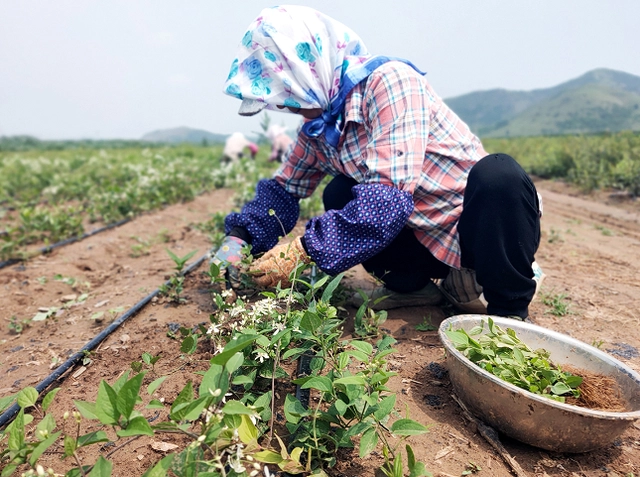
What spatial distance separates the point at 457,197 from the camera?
200 cm

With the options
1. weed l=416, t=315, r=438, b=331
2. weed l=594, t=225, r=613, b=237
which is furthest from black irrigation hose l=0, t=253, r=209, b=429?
weed l=594, t=225, r=613, b=237

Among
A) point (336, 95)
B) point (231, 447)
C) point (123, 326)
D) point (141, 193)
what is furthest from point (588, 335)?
point (141, 193)

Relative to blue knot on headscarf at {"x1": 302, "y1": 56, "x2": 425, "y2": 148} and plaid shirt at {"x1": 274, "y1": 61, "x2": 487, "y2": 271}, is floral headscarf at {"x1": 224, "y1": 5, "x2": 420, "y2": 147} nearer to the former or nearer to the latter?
blue knot on headscarf at {"x1": 302, "y1": 56, "x2": 425, "y2": 148}

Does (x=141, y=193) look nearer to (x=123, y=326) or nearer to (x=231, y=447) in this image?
(x=123, y=326)

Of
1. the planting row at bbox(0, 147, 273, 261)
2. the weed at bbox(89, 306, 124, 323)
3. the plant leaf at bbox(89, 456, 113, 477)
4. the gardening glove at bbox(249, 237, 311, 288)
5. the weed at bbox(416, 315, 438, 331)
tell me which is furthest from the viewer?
the planting row at bbox(0, 147, 273, 261)

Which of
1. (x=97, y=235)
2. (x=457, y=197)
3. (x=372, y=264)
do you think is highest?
(x=457, y=197)

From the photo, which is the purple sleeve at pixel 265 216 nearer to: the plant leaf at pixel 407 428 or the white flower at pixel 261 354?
the white flower at pixel 261 354

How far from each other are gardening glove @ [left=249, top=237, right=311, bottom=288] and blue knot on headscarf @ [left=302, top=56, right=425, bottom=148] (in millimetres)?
545

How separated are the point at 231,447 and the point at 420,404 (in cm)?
71

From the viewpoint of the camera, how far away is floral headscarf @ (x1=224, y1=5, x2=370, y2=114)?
182 cm

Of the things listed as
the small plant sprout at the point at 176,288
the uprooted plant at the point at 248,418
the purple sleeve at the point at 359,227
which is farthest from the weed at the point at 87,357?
the purple sleeve at the point at 359,227

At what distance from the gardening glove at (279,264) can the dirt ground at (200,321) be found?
1.40ft

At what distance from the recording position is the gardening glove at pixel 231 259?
2.06 metres

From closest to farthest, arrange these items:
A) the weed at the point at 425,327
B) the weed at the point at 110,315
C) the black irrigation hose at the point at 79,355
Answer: the black irrigation hose at the point at 79,355 < the weed at the point at 425,327 < the weed at the point at 110,315
